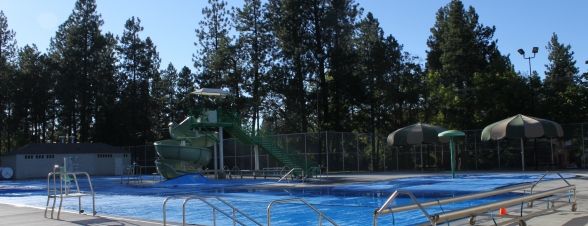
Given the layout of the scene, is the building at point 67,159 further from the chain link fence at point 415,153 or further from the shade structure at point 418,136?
the shade structure at point 418,136

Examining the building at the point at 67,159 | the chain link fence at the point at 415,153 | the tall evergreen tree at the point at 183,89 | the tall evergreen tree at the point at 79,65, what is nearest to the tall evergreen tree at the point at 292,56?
the chain link fence at the point at 415,153

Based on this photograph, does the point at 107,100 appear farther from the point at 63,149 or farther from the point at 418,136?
the point at 418,136

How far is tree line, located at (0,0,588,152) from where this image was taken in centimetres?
4678

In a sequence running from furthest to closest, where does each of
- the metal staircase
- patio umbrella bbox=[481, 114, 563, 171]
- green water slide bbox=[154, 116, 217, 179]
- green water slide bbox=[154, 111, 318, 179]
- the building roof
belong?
the building roof < the metal staircase < green water slide bbox=[154, 111, 318, 179] < green water slide bbox=[154, 116, 217, 179] < patio umbrella bbox=[481, 114, 563, 171]

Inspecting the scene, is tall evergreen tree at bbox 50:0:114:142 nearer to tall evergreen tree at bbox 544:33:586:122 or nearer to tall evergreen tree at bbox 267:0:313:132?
tall evergreen tree at bbox 267:0:313:132

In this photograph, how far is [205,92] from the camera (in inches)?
1412

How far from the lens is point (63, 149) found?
179 feet

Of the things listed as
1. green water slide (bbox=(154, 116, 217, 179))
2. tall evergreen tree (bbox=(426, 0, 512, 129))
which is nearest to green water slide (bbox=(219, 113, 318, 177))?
green water slide (bbox=(154, 116, 217, 179))

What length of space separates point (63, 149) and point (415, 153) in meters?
32.1

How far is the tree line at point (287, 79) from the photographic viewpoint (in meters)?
46.8

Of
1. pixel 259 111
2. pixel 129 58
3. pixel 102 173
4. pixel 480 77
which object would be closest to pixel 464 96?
pixel 480 77

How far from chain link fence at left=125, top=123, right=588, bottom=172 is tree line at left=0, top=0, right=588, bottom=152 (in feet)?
15.7

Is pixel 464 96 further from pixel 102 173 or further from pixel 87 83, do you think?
pixel 87 83

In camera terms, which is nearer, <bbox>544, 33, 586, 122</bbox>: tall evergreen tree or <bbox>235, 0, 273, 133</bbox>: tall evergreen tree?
<bbox>544, 33, 586, 122</bbox>: tall evergreen tree
